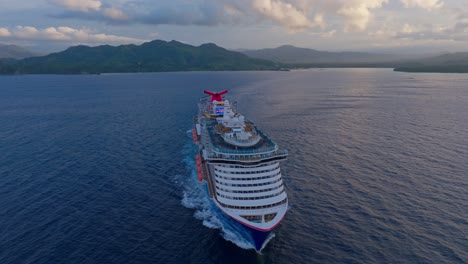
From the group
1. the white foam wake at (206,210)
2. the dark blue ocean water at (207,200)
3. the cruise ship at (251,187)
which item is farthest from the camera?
the white foam wake at (206,210)

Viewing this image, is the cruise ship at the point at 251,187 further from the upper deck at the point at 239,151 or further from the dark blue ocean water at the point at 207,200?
the dark blue ocean water at the point at 207,200

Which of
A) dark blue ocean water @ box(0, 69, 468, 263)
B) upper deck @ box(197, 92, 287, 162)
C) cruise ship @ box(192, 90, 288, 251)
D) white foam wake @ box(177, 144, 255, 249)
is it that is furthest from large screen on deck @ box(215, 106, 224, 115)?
cruise ship @ box(192, 90, 288, 251)

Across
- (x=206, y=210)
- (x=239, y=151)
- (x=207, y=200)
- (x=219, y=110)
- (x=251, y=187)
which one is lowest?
(x=206, y=210)

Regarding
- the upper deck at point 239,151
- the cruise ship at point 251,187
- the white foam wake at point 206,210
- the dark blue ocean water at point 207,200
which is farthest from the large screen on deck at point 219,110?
the cruise ship at point 251,187

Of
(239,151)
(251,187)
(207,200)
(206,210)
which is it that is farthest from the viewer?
(207,200)

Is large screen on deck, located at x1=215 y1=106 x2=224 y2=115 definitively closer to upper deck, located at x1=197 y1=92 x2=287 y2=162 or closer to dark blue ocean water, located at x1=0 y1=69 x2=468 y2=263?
dark blue ocean water, located at x1=0 y1=69 x2=468 y2=263

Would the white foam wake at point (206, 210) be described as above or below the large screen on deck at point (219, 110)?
below

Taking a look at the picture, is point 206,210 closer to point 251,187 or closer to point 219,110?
point 251,187

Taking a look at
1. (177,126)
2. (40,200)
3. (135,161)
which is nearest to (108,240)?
(40,200)

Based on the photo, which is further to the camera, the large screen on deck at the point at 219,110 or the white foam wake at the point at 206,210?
the large screen on deck at the point at 219,110

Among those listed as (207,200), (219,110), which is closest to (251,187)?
(207,200)
